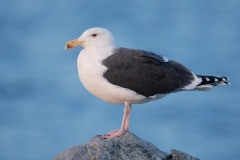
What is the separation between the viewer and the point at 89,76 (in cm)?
1147

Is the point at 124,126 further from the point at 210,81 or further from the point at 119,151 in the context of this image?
the point at 210,81

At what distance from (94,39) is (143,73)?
Answer: 145cm

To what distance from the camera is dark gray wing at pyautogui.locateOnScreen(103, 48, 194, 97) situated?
38.1ft

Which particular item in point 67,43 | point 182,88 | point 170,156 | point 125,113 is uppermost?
point 67,43

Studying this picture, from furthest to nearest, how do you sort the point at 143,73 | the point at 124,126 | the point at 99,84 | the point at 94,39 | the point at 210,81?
the point at 210,81, the point at 94,39, the point at 143,73, the point at 124,126, the point at 99,84

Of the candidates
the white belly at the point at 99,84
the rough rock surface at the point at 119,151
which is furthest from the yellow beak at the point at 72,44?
the rough rock surface at the point at 119,151

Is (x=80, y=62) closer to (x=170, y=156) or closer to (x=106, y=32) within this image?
(x=106, y=32)

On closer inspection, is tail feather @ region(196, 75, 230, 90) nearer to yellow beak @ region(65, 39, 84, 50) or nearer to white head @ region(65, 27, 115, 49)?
white head @ region(65, 27, 115, 49)

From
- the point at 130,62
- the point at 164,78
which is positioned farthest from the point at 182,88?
the point at 130,62

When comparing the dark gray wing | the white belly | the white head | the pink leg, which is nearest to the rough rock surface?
the pink leg

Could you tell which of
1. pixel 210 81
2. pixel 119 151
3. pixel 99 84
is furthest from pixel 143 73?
pixel 119 151

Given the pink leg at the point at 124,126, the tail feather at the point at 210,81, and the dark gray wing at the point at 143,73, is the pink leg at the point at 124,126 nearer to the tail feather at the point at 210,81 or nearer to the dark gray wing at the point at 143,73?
the dark gray wing at the point at 143,73

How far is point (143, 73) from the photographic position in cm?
1200

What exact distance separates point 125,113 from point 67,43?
2.27m
